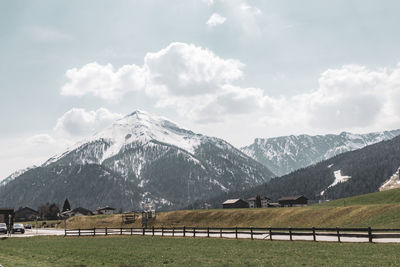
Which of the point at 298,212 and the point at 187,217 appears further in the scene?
the point at 187,217

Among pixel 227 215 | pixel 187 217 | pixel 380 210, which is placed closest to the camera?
pixel 380 210

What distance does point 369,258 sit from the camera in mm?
24969

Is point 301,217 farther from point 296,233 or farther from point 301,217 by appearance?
point 296,233

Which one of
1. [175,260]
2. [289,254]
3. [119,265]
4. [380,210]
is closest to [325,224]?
[380,210]

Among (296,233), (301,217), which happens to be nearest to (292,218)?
(301,217)

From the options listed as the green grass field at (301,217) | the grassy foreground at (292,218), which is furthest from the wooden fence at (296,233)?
the green grass field at (301,217)

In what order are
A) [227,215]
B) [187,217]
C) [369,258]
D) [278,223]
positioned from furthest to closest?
[187,217] → [227,215] → [278,223] → [369,258]

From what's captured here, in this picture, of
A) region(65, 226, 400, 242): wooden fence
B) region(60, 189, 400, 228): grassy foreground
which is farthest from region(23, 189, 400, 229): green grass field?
region(65, 226, 400, 242): wooden fence

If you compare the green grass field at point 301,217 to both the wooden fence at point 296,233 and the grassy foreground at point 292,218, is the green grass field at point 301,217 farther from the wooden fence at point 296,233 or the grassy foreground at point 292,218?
the wooden fence at point 296,233

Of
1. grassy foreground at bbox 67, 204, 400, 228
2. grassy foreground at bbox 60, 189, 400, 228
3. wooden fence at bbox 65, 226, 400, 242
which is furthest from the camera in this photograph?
grassy foreground at bbox 60, 189, 400, 228

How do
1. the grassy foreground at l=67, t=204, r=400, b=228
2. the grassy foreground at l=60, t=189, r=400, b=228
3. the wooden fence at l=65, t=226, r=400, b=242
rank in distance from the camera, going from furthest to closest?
1. the grassy foreground at l=60, t=189, r=400, b=228
2. the grassy foreground at l=67, t=204, r=400, b=228
3. the wooden fence at l=65, t=226, r=400, b=242

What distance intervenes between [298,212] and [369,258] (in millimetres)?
54334

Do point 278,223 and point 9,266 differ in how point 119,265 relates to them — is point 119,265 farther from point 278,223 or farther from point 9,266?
point 278,223

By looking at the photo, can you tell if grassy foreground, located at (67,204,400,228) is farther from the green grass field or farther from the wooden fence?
the wooden fence
